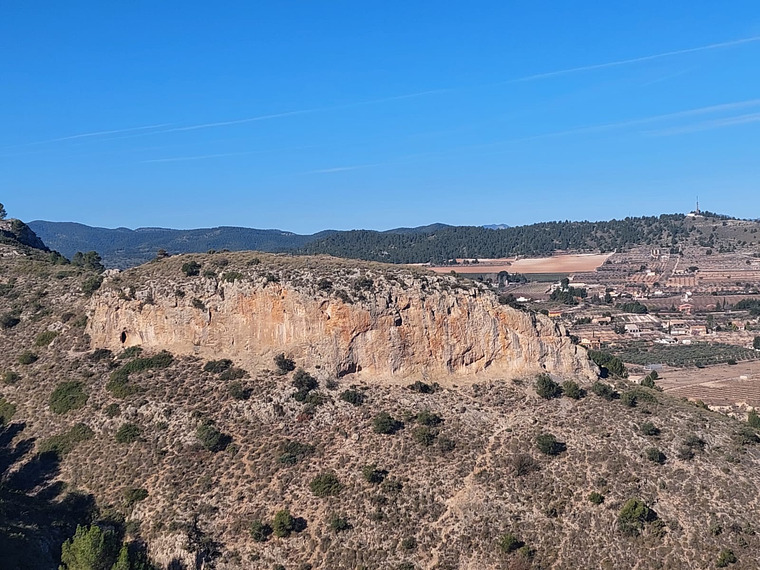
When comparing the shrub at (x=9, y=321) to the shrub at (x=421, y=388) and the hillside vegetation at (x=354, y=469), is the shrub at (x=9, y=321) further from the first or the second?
the shrub at (x=421, y=388)

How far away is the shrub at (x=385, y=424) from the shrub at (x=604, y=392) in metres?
13.7

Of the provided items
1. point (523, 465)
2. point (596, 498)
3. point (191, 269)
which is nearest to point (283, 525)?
point (523, 465)

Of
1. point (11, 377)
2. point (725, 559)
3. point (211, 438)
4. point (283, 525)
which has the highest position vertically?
point (11, 377)

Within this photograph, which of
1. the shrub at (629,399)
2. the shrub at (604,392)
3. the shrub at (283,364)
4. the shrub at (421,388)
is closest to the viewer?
the shrub at (629,399)


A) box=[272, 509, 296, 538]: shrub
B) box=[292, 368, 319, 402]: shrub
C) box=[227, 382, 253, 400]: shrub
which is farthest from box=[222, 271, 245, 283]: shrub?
box=[272, 509, 296, 538]: shrub

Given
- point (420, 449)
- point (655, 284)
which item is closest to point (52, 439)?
point (420, 449)

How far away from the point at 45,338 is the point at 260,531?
85.8 feet

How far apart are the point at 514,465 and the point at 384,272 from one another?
1708cm

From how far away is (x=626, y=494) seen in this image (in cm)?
3553

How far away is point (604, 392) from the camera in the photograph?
144ft

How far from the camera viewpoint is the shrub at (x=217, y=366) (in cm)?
4488

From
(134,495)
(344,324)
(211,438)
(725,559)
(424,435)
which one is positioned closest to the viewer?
(725,559)

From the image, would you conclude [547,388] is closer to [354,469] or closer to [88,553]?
[354,469]

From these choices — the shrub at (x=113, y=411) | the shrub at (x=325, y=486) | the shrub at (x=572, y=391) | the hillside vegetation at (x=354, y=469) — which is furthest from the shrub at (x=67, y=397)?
→ the shrub at (x=572, y=391)
